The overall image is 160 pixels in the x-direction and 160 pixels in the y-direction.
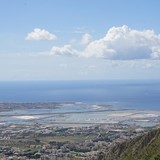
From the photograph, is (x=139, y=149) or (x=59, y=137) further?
(x=59, y=137)

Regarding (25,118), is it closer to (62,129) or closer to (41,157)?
(62,129)

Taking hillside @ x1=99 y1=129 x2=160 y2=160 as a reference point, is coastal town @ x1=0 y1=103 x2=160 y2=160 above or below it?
below

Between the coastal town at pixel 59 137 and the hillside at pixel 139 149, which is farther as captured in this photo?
the coastal town at pixel 59 137

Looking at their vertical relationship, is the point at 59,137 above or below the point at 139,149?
below

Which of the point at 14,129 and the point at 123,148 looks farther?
the point at 14,129

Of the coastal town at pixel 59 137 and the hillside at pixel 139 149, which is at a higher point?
the hillside at pixel 139 149

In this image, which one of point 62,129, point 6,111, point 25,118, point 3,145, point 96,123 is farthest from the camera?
point 6,111

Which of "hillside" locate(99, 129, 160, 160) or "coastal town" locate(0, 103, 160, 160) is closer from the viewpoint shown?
"hillside" locate(99, 129, 160, 160)

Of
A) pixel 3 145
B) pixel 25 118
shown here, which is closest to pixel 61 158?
pixel 3 145
